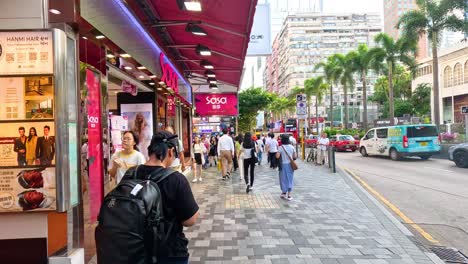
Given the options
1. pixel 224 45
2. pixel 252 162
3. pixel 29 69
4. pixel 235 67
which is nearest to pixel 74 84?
pixel 29 69

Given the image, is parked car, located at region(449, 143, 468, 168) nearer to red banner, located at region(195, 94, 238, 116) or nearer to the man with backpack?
red banner, located at region(195, 94, 238, 116)

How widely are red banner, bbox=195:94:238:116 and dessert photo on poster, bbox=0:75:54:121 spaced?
15.9 meters

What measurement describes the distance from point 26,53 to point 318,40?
437 feet

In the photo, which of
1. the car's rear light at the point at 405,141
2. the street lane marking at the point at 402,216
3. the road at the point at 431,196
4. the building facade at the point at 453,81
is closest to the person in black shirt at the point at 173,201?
the road at the point at 431,196

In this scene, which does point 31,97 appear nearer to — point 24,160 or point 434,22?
point 24,160

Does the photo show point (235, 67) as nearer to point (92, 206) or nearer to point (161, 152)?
point (92, 206)

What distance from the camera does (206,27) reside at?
28.7 ft

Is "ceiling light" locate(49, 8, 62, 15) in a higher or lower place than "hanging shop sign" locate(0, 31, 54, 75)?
higher

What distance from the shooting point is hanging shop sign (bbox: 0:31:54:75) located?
3881 mm

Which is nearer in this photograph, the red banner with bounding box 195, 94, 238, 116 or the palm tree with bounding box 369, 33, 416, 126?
the red banner with bounding box 195, 94, 238, 116

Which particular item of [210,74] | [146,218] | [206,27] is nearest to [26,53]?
[146,218]

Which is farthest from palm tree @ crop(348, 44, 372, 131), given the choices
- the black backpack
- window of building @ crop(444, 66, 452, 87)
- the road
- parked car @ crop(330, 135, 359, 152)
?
the black backpack

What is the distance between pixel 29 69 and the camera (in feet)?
12.8

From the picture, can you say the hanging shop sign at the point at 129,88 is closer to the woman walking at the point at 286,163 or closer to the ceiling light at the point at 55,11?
the woman walking at the point at 286,163
